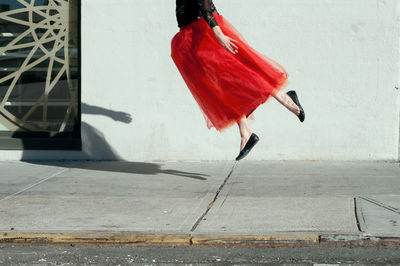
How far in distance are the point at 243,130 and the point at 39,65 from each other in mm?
3687

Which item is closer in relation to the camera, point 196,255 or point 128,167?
point 196,255

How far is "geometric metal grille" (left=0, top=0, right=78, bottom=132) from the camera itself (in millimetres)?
12289

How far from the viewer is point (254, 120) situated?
11898 millimetres

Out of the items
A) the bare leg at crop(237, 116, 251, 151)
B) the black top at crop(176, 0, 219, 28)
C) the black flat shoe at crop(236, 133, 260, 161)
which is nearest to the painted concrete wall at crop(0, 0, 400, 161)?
the black top at crop(176, 0, 219, 28)

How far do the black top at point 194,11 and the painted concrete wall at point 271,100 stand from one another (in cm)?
84

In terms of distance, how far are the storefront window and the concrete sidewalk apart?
588 mm

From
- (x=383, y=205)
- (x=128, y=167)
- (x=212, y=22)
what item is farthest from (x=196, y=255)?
(x=128, y=167)

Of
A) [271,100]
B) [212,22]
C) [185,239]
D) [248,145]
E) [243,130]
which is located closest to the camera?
[185,239]

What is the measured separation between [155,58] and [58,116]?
1.88 meters

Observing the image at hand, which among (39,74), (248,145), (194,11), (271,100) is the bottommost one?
(248,145)

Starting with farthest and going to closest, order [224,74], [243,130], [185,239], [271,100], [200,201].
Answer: [271,100], [243,130], [224,74], [200,201], [185,239]

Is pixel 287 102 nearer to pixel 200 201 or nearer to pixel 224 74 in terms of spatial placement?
pixel 224 74

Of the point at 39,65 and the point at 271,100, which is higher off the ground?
the point at 39,65

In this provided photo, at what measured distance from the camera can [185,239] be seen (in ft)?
23.9
